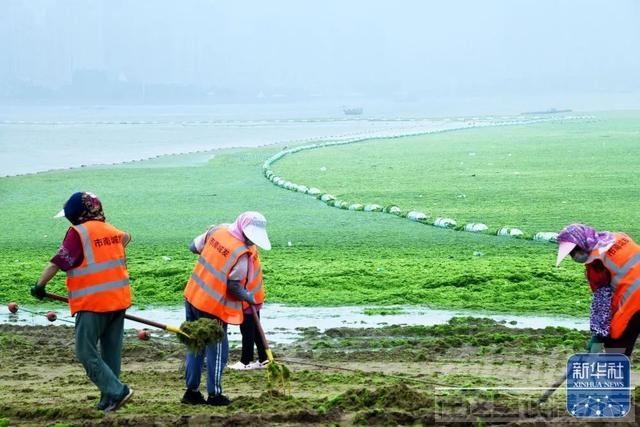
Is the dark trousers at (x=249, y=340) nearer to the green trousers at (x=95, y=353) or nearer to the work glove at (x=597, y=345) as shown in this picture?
the green trousers at (x=95, y=353)

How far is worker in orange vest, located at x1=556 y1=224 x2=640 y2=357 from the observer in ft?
25.7

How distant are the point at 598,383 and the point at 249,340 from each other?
3.57 meters

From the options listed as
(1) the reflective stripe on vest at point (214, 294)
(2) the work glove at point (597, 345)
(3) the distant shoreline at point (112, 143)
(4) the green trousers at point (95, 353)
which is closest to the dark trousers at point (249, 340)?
(1) the reflective stripe on vest at point (214, 294)

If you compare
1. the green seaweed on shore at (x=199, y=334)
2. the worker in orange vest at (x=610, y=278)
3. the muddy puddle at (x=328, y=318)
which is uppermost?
the worker in orange vest at (x=610, y=278)

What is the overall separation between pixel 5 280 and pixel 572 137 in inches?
1435

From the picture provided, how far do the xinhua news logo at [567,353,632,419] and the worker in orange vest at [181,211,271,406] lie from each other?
7.95 ft

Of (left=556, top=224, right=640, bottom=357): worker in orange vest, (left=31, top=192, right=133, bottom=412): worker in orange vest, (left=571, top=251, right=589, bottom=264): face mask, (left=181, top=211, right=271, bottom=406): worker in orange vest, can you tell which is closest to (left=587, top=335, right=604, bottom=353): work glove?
(left=556, top=224, right=640, bottom=357): worker in orange vest

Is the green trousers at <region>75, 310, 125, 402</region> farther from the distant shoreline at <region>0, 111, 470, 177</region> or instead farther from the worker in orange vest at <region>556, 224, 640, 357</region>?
the distant shoreline at <region>0, 111, 470, 177</region>

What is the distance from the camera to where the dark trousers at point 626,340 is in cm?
795

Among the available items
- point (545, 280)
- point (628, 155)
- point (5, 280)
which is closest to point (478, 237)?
point (545, 280)

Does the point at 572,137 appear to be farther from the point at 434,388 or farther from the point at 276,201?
the point at 434,388

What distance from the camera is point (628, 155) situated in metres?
36.5

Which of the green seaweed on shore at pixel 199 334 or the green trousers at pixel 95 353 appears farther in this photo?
the green seaweed on shore at pixel 199 334

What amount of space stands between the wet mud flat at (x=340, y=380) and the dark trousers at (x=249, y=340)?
0.22 m
